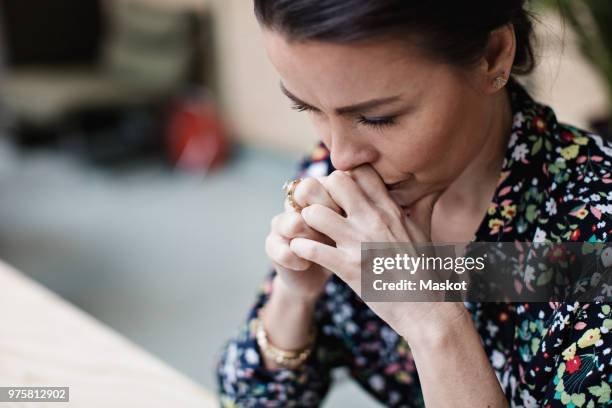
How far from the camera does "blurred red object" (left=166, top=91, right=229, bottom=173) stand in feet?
14.7

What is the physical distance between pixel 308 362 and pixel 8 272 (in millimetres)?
558

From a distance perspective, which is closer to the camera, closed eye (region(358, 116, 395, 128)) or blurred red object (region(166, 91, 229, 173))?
closed eye (region(358, 116, 395, 128))

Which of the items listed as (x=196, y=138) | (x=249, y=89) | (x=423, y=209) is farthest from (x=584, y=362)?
(x=249, y=89)

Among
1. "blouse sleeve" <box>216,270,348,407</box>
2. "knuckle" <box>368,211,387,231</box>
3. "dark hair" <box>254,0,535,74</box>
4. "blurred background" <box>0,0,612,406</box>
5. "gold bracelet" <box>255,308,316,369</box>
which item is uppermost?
"dark hair" <box>254,0,535,74</box>

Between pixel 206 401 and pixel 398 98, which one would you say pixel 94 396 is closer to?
pixel 206 401

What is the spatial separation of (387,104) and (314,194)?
19cm

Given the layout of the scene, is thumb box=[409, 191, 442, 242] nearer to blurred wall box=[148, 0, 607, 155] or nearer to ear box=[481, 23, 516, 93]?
ear box=[481, 23, 516, 93]

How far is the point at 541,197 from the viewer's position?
0.99 metres

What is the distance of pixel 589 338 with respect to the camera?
2.81ft

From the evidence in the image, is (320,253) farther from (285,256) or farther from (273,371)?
(273,371)

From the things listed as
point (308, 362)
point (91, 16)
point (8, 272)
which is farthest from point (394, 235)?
point (91, 16)

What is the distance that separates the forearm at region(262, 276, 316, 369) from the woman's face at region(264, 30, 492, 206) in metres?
0.24

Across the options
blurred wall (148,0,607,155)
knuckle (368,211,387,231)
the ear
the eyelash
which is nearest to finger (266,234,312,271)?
knuckle (368,211,387,231)

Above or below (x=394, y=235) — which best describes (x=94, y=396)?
below
